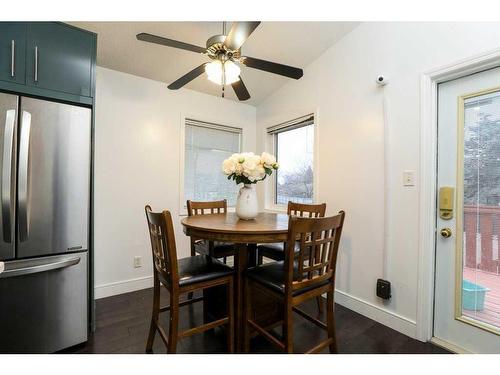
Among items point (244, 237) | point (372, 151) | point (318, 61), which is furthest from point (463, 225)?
point (318, 61)

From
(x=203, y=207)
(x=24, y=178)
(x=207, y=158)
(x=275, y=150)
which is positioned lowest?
(x=203, y=207)

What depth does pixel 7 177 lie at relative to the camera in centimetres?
141

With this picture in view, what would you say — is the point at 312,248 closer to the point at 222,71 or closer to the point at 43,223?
the point at 222,71

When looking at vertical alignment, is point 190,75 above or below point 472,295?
above

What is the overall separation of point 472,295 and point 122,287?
9.67ft

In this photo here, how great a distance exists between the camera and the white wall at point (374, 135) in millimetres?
1764

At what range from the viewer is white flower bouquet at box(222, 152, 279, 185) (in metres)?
1.73

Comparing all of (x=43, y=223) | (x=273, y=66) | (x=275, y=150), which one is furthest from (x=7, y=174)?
(x=275, y=150)

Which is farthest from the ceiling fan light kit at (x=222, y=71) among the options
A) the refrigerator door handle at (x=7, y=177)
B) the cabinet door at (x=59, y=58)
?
the refrigerator door handle at (x=7, y=177)

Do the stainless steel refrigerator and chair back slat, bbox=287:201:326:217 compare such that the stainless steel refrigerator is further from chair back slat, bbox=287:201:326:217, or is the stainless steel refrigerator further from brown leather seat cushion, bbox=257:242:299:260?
chair back slat, bbox=287:201:326:217

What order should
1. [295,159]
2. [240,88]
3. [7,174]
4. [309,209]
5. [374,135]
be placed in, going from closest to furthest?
[7,174], [240,88], [374,135], [309,209], [295,159]

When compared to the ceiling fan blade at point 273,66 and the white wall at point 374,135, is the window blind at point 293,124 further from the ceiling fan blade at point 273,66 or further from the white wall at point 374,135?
the ceiling fan blade at point 273,66
